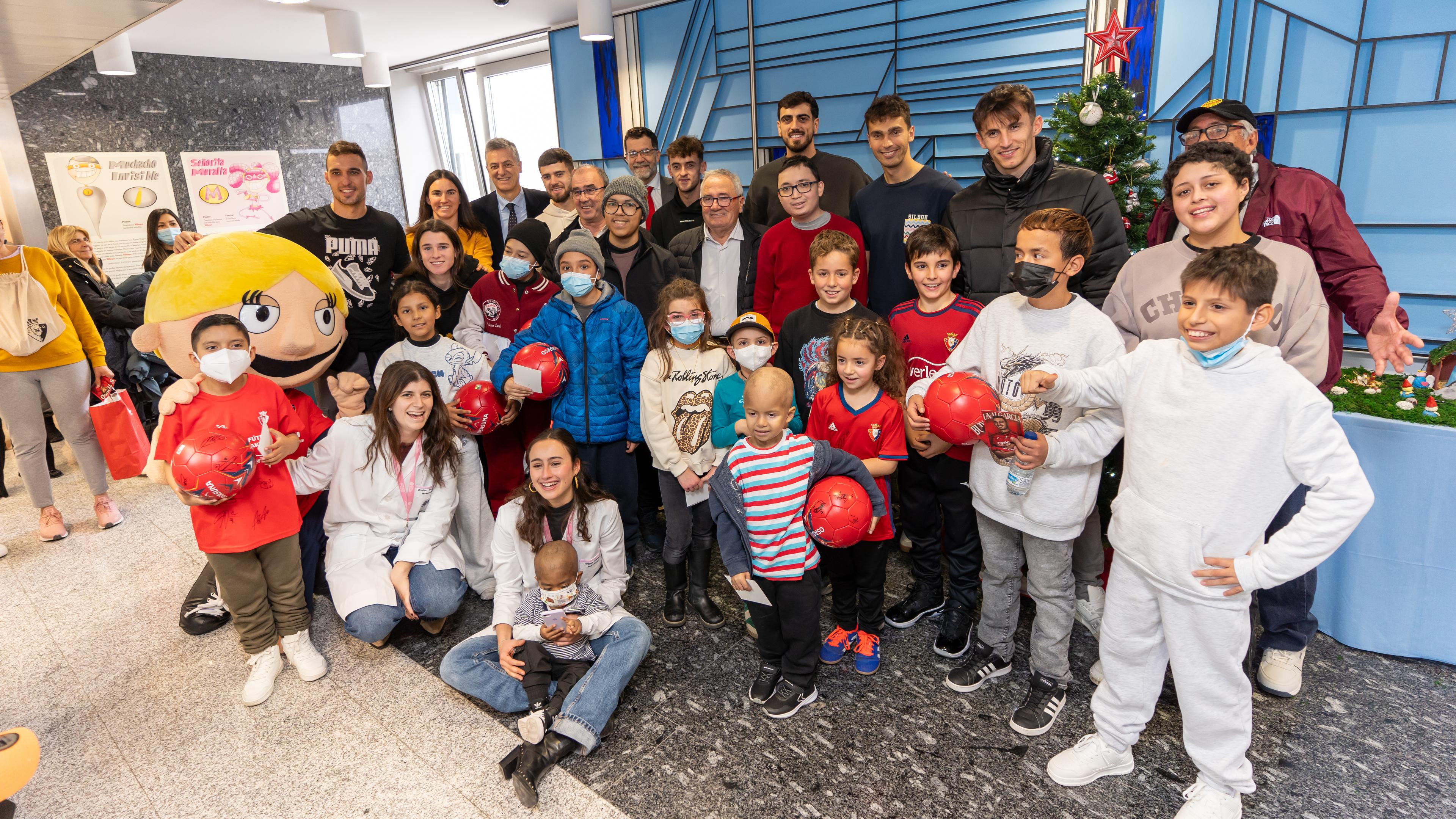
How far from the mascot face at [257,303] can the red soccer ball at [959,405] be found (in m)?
2.23

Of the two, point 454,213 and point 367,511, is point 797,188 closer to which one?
point 454,213

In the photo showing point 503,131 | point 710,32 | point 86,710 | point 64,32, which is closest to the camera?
point 86,710

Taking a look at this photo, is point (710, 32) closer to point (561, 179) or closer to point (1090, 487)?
point (561, 179)

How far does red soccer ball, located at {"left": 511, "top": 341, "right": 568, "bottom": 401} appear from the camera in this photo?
2.74 meters

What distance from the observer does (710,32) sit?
6.52 meters

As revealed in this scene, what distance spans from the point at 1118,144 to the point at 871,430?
87.6 inches

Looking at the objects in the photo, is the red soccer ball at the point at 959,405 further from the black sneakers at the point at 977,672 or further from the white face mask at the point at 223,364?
the white face mask at the point at 223,364

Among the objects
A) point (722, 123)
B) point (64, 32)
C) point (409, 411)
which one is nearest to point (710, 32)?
point (722, 123)

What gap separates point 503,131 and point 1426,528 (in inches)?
392

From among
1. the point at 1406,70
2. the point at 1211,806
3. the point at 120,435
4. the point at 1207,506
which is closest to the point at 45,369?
the point at 120,435

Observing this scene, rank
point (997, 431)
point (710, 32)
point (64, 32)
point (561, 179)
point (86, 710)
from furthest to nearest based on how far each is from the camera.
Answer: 1. point (710, 32)
2. point (561, 179)
3. point (64, 32)
4. point (86, 710)
5. point (997, 431)

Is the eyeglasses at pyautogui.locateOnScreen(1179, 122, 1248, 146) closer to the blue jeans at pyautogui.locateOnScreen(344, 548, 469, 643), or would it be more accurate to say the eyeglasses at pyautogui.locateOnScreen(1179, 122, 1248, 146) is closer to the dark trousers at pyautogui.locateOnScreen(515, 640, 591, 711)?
the dark trousers at pyautogui.locateOnScreen(515, 640, 591, 711)

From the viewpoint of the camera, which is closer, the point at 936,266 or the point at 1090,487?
the point at 1090,487

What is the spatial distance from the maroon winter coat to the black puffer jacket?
15.9 inches
